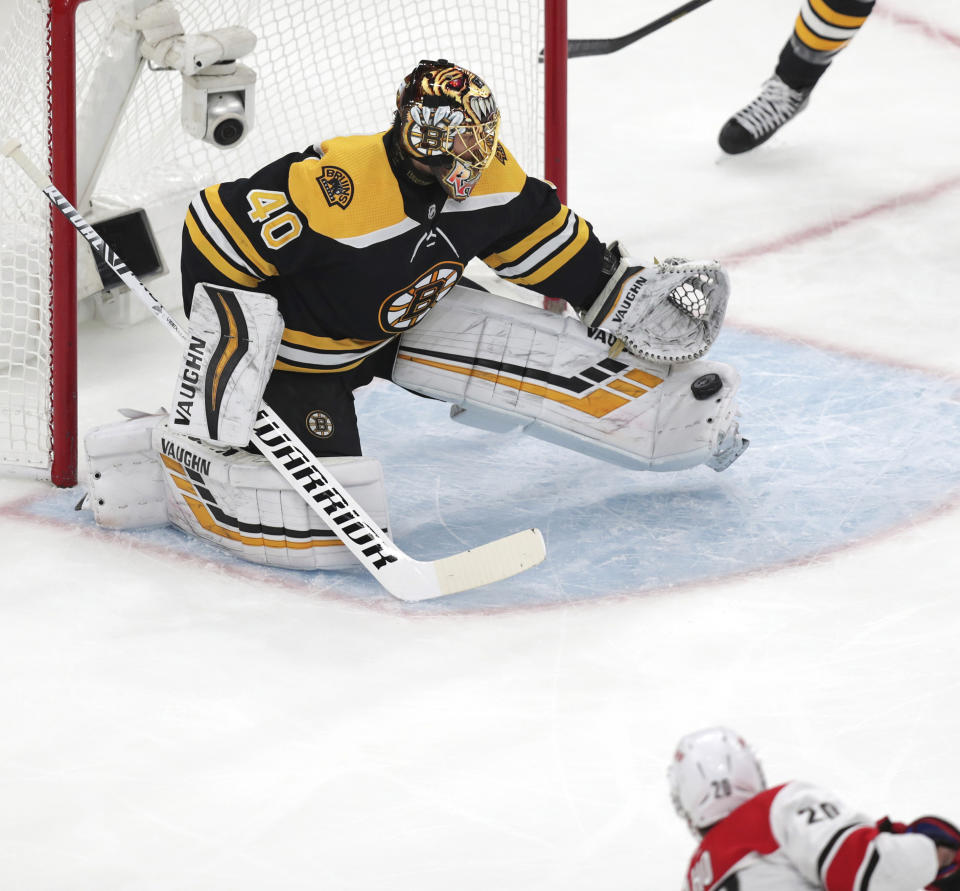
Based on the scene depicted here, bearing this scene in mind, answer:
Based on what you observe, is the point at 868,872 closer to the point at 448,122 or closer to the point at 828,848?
the point at 828,848

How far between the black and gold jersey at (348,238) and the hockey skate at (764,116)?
6.30ft

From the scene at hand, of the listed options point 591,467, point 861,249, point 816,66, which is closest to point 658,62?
point 816,66

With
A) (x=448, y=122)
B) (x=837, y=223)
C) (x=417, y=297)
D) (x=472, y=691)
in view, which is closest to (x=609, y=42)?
(x=837, y=223)

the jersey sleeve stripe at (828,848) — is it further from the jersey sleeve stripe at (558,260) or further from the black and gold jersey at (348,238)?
the jersey sleeve stripe at (558,260)

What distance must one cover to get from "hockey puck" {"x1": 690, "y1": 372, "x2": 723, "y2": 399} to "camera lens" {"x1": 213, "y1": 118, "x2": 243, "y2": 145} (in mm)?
1062

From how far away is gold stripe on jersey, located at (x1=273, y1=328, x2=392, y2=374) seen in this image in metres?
2.48

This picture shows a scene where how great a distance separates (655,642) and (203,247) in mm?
877

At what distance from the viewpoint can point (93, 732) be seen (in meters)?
2.13

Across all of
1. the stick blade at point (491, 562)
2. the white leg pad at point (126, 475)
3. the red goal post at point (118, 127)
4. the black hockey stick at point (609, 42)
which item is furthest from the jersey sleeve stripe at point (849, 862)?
the black hockey stick at point (609, 42)

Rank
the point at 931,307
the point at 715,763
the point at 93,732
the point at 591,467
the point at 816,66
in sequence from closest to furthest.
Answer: the point at 715,763, the point at 93,732, the point at 591,467, the point at 931,307, the point at 816,66

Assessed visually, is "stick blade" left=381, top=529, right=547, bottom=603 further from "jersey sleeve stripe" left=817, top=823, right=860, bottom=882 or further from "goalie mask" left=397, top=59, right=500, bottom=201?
"jersey sleeve stripe" left=817, top=823, right=860, bottom=882

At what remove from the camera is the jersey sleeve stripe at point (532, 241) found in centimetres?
256

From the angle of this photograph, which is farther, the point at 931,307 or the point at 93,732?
the point at 931,307

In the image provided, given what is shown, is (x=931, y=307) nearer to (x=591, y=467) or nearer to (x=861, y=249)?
(x=861, y=249)
